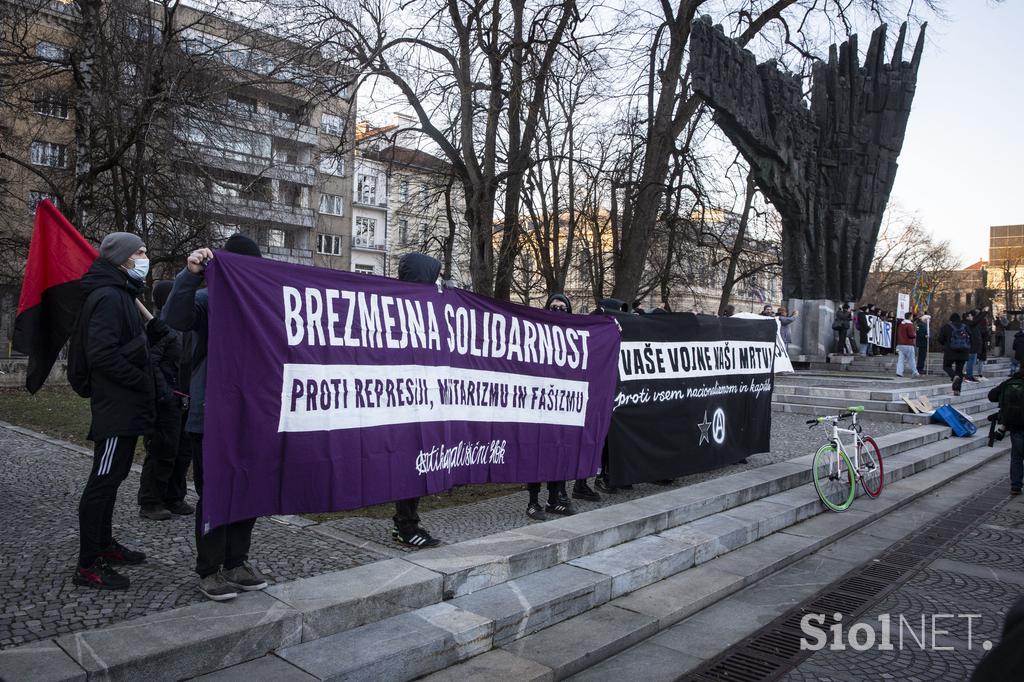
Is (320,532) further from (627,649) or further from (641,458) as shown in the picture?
(641,458)

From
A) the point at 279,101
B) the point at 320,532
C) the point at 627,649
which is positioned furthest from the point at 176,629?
the point at 279,101

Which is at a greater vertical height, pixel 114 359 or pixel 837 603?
pixel 114 359

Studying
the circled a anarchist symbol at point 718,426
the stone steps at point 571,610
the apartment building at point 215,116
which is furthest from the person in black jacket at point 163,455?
the apartment building at point 215,116

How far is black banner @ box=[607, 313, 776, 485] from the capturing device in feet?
24.6

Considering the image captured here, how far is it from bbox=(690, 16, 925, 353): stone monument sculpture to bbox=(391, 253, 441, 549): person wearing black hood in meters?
20.5

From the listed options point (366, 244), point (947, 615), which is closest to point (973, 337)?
point (947, 615)

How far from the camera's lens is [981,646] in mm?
4559

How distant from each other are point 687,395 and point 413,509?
398 cm

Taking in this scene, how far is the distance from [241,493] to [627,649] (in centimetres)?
248

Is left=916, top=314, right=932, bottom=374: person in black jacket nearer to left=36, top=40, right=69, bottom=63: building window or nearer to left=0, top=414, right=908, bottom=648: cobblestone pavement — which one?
left=0, top=414, right=908, bottom=648: cobblestone pavement

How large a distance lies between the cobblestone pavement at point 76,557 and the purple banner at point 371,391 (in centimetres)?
53

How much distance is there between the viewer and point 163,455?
5.97 meters

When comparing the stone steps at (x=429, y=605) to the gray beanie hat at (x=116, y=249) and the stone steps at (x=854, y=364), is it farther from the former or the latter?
the stone steps at (x=854, y=364)

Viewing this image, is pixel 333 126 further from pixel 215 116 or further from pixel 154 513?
pixel 154 513
